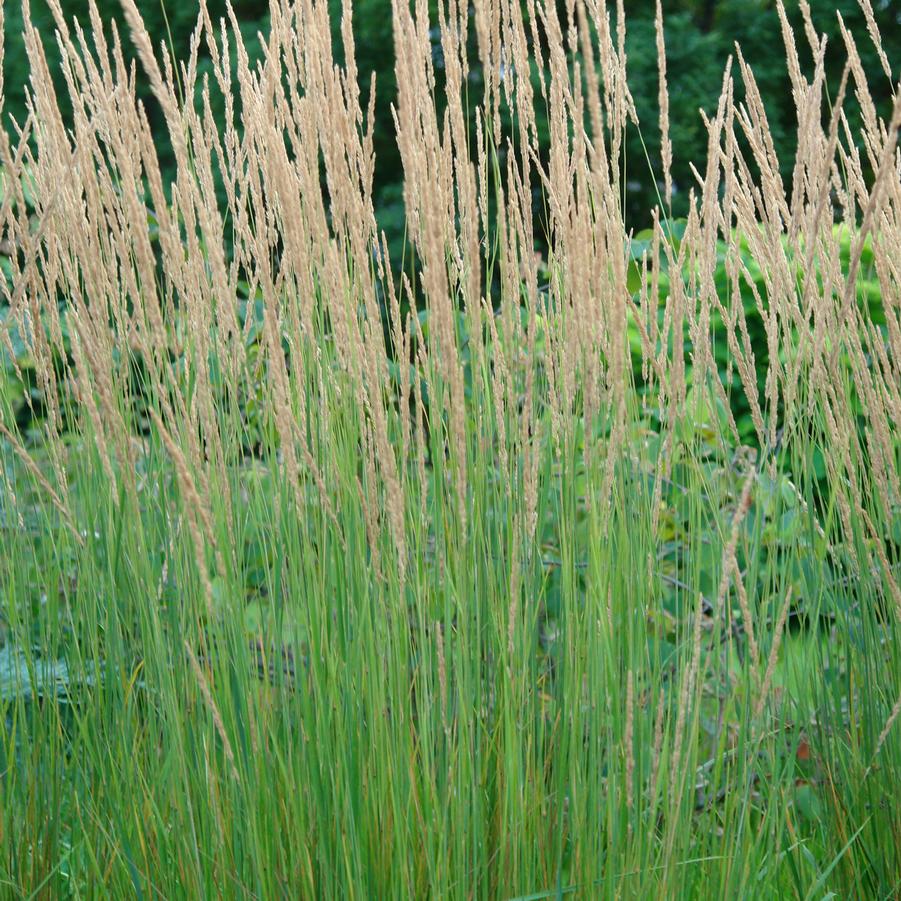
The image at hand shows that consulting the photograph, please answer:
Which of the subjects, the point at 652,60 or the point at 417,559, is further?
the point at 652,60

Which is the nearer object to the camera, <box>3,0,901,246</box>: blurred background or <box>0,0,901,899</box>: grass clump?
<box>0,0,901,899</box>: grass clump

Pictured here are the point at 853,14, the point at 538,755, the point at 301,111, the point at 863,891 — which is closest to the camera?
the point at 538,755

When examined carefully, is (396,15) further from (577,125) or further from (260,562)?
(260,562)

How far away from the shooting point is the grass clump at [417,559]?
4.60 ft

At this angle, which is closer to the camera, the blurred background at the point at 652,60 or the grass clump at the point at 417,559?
the grass clump at the point at 417,559

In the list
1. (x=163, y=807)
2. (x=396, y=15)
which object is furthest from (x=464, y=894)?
(x=396, y=15)

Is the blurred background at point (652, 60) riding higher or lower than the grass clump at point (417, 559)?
higher

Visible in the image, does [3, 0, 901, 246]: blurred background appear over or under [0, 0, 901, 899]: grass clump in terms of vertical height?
over

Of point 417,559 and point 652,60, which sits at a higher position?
point 652,60

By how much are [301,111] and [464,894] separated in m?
1.19

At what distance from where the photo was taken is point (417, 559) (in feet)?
5.28

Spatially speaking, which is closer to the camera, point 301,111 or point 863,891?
point 301,111

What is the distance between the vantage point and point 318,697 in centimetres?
143

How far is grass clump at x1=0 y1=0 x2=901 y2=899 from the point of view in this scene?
4.60 feet
